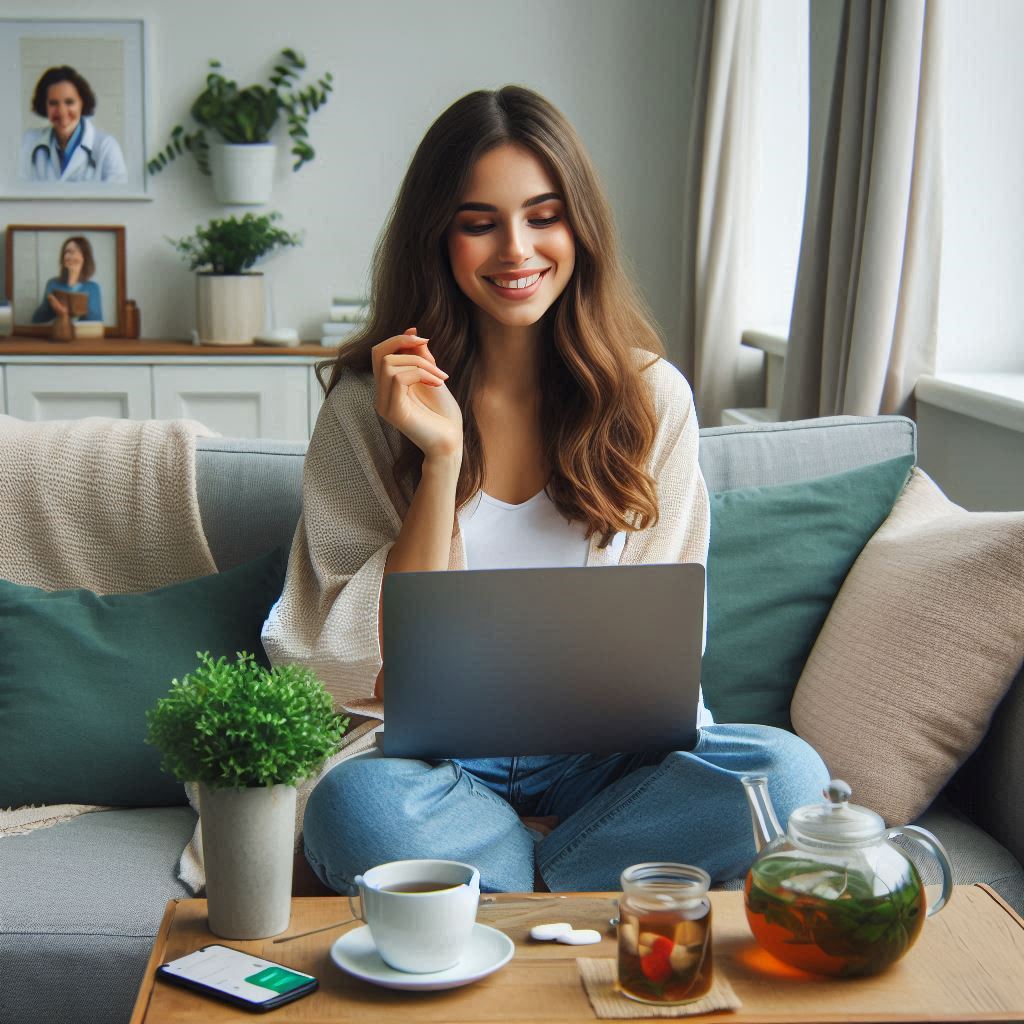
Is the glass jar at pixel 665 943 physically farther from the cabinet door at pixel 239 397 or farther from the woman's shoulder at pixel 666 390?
the cabinet door at pixel 239 397

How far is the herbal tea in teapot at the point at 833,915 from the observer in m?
0.96

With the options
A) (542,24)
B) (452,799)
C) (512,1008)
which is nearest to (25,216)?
(542,24)

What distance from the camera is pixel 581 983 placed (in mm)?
996

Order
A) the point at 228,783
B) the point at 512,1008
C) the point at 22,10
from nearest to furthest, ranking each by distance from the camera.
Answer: the point at 512,1008
the point at 228,783
the point at 22,10

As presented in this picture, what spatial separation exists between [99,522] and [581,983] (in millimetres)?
1136

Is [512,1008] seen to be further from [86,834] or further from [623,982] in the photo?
[86,834]

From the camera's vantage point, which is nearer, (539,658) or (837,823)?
(837,823)

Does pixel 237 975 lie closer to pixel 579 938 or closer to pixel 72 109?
pixel 579 938

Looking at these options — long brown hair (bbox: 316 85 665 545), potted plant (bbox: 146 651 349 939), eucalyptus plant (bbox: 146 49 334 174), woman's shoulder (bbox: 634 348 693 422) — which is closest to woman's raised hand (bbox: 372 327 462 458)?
long brown hair (bbox: 316 85 665 545)

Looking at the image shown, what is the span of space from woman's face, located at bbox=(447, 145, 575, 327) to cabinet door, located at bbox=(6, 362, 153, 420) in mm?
2735

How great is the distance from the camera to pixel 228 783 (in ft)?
3.48

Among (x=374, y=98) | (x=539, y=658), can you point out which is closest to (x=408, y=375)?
(x=539, y=658)

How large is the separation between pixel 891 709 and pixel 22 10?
4.05m

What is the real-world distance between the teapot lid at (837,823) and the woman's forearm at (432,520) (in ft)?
2.31
